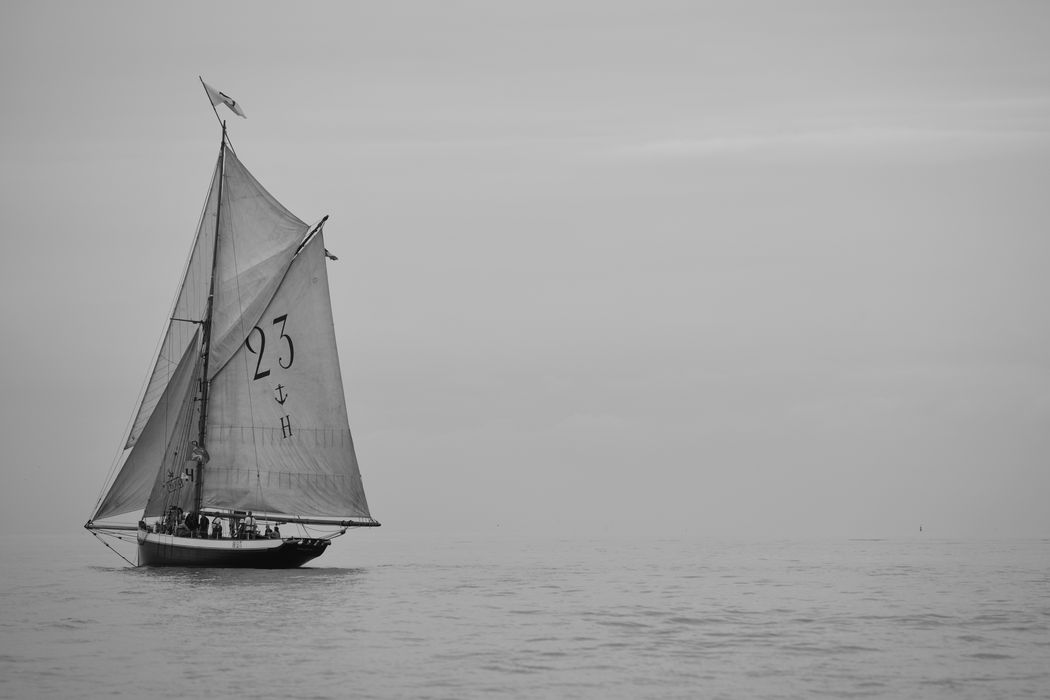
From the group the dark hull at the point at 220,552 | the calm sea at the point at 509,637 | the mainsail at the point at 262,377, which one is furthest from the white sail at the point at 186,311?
the calm sea at the point at 509,637

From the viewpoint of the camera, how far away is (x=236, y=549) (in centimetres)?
7975

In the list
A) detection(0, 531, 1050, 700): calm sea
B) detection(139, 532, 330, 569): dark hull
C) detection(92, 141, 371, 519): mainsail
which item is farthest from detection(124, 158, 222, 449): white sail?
detection(0, 531, 1050, 700): calm sea

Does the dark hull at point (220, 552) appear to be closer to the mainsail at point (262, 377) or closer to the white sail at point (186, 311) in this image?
the mainsail at point (262, 377)

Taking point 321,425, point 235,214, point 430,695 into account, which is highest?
point 235,214

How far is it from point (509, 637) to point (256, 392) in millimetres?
34481

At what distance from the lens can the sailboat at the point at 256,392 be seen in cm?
8231

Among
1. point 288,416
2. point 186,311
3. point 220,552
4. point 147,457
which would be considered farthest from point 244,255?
point 220,552

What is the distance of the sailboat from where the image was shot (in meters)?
82.3

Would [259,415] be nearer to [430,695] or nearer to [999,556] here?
[430,695]

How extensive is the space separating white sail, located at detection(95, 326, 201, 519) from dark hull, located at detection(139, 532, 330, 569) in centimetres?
237

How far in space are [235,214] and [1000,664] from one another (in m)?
55.3

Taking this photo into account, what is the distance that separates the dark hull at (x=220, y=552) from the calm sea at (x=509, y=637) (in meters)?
0.99

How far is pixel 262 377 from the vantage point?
273 ft

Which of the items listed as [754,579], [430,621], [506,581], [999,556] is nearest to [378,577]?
[506,581]
